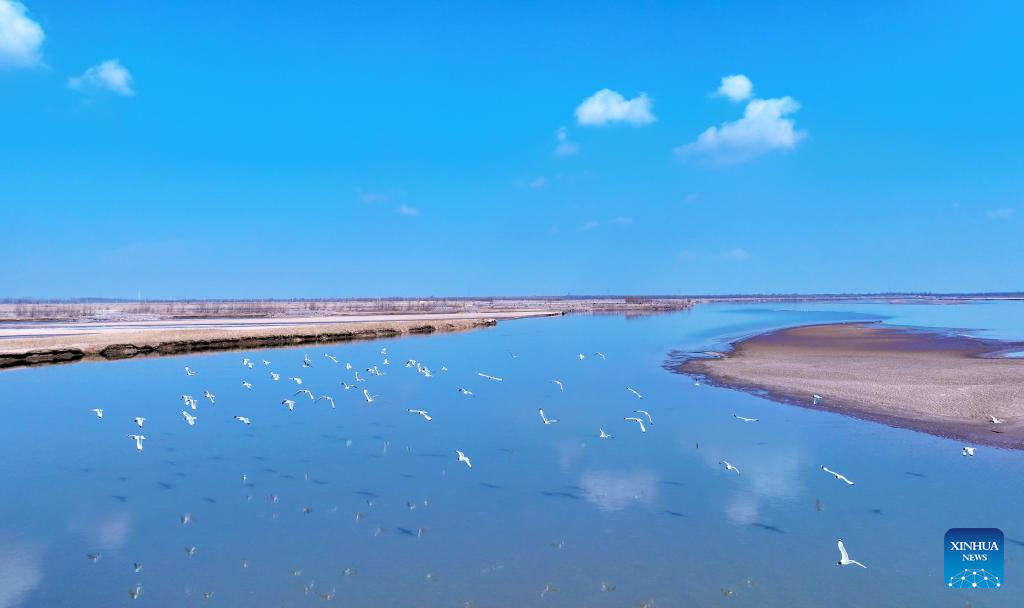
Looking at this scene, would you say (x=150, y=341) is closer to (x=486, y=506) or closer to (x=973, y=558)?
(x=486, y=506)

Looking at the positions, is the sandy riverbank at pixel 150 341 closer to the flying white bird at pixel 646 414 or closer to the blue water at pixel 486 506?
the blue water at pixel 486 506

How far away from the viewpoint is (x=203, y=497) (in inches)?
594

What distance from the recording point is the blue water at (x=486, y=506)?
416 inches

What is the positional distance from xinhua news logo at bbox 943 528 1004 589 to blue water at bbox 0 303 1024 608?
0.20 metres

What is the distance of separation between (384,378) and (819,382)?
70.9 feet

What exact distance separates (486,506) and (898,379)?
24224 millimetres

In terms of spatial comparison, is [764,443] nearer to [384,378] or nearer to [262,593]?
[262,593]

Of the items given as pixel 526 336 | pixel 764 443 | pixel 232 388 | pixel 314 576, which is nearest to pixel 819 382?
pixel 764 443

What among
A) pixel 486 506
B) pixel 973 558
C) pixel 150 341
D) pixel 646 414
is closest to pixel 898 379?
pixel 646 414

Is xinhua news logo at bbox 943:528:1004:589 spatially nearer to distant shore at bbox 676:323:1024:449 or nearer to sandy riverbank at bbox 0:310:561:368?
distant shore at bbox 676:323:1024:449

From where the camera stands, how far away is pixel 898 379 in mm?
29844

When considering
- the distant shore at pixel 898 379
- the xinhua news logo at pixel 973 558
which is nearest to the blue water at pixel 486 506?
the xinhua news logo at pixel 973 558

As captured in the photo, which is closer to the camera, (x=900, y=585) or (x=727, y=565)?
(x=900, y=585)

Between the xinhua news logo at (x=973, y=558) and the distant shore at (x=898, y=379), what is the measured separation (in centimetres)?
792
